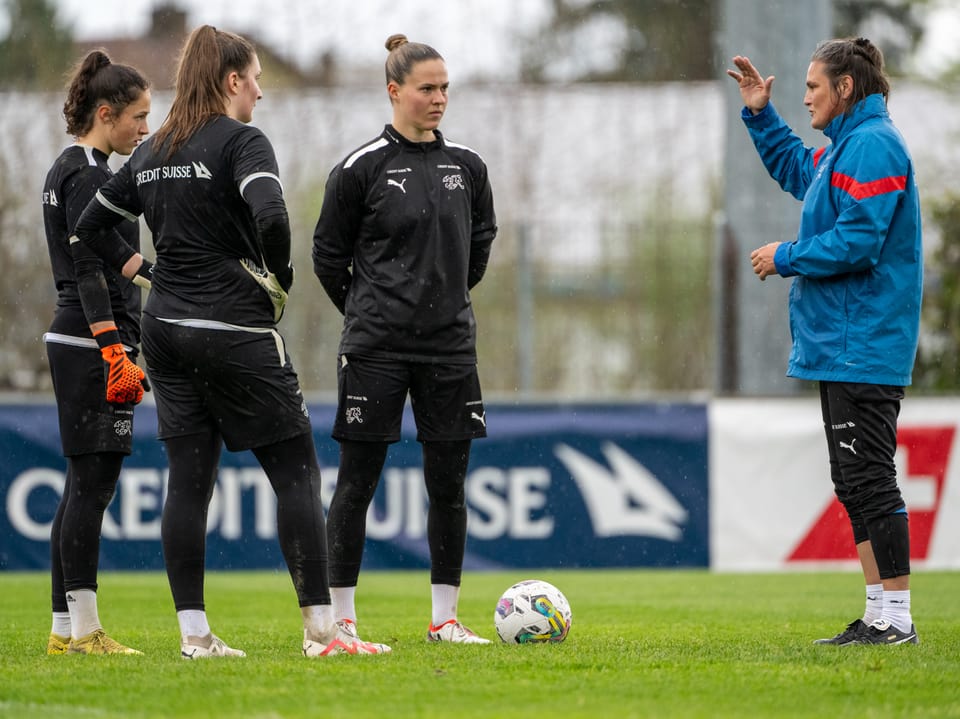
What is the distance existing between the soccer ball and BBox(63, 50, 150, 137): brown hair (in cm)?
233

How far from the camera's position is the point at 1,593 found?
27.7 feet

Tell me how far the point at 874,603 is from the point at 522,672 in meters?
1.56

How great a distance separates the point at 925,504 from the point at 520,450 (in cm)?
287

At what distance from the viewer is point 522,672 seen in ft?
14.5

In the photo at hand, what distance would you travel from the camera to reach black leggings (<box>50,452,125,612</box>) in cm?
514

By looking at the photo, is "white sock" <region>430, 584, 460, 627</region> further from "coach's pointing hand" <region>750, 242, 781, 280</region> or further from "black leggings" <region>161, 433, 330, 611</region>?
"coach's pointing hand" <region>750, 242, 781, 280</region>

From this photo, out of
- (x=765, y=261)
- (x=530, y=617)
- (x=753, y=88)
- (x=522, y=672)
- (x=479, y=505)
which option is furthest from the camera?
(x=479, y=505)

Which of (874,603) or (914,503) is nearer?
(874,603)

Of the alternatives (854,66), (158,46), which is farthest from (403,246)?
(158,46)

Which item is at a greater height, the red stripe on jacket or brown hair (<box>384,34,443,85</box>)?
brown hair (<box>384,34,443,85</box>)

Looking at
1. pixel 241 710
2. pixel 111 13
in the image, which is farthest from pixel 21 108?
pixel 241 710

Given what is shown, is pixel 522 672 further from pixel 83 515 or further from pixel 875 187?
pixel 875 187

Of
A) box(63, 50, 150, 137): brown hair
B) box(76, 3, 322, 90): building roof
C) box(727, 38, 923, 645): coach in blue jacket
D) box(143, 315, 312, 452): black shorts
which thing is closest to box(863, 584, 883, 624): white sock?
box(727, 38, 923, 645): coach in blue jacket

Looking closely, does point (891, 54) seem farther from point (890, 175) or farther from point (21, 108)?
point (890, 175)
